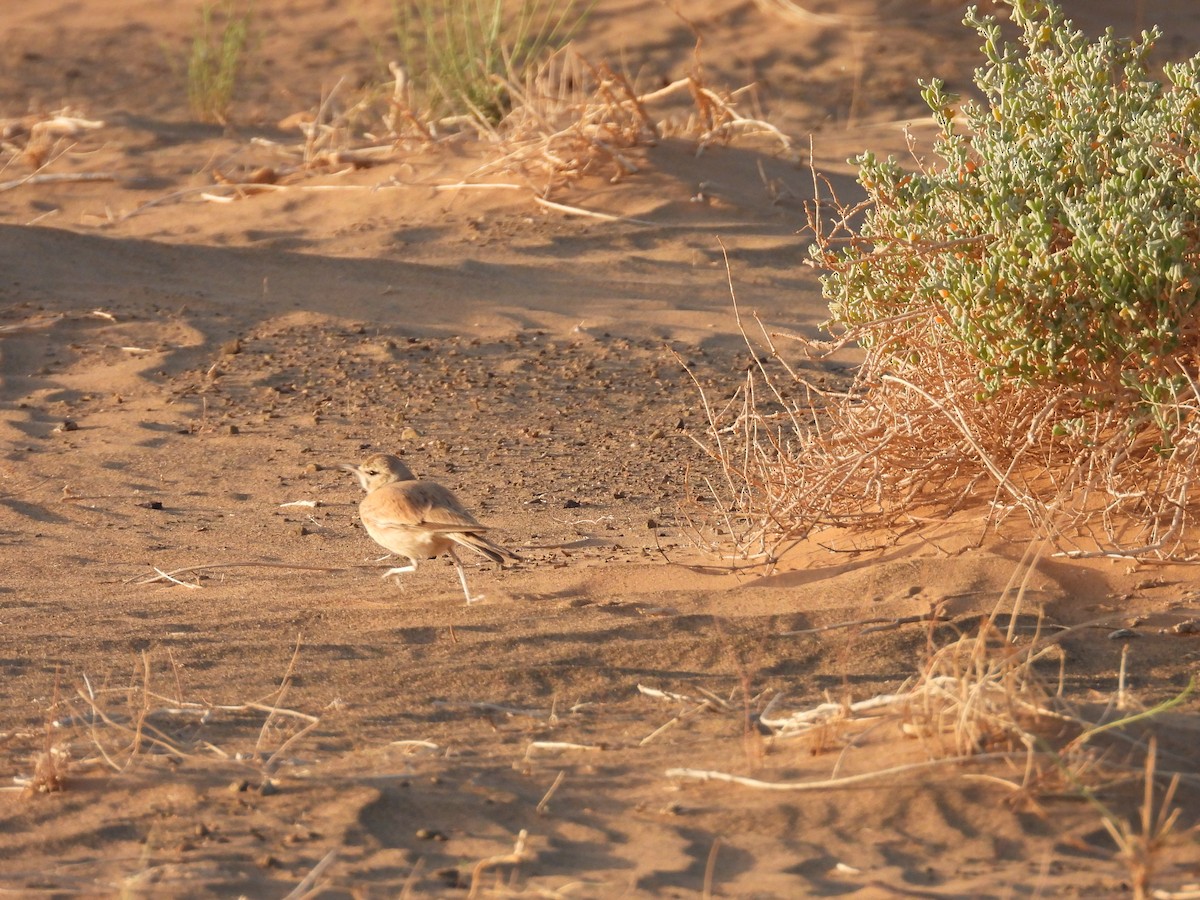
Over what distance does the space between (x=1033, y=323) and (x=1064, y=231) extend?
1.17 ft

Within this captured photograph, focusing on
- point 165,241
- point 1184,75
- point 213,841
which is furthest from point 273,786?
point 165,241

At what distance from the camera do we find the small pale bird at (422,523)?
4934 mm

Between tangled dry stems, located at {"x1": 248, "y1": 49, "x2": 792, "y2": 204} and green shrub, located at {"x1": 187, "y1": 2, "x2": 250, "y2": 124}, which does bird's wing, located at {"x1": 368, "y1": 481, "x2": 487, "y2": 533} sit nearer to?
tangled dry stems, located at {"x1": 248, "y1": 49, "x2": 792, "y2": 204}

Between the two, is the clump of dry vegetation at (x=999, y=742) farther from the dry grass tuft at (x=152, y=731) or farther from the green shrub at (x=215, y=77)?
the green shrub at (x=215, y=77)

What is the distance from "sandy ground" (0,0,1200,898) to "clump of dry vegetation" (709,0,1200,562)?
0.22m

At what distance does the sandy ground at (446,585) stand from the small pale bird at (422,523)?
0.18 m

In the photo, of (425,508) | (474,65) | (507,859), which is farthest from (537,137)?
(507,859)

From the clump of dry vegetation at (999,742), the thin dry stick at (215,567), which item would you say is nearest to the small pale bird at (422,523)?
the thin dry stick at (215,567)

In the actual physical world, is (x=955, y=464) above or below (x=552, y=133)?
below

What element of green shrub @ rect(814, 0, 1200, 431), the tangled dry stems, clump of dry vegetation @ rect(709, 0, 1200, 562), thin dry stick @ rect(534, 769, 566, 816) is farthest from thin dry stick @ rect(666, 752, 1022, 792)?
the tangled dry stems

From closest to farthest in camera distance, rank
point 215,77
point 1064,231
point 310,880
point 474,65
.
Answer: point 310,880 → point 1064,231 → point 474,65 → point 215,77

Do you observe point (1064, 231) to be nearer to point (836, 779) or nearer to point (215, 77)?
point (836, 779)

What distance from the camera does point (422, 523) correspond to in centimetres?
498

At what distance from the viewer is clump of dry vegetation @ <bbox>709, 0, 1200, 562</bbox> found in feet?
14.8
